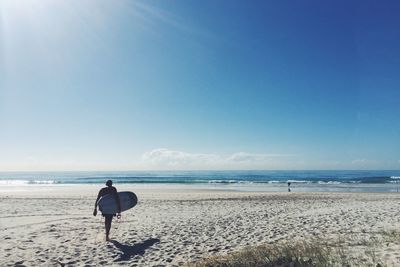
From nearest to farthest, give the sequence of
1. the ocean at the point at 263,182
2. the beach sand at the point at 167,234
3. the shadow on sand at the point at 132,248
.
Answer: the beach sand at the point at 167,234
the shadow on sand at the point at 132,248
the ocean at the point at 263,182

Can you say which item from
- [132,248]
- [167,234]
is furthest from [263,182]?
[132,248]

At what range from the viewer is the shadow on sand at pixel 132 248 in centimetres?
912

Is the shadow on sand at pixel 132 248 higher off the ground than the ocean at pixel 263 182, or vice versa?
the ocean at pixel 263 182

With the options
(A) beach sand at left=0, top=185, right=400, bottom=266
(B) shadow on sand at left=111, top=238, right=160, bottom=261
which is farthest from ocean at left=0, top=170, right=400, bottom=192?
(B) shadow on sand at left=111, top=238, right=160, bottom=261

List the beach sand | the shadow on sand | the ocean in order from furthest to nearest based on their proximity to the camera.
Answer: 1. the ocean
2. the shadow on sand
3. the beach sand

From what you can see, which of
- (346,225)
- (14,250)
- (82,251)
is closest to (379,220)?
(346,225)

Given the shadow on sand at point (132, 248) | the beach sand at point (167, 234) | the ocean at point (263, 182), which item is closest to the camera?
the beach sand at point (167, 234)

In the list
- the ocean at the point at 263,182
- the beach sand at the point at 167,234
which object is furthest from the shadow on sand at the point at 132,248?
the ocean at the point at 263,182

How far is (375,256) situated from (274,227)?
579 cm

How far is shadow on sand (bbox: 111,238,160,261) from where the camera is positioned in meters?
9.12

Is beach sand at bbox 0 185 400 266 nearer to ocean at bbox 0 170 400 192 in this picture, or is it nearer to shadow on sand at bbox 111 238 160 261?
A: shadow on sand at bbox 111 238 160 261

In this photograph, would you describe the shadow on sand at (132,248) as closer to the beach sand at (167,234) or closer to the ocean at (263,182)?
the beach sand at (167,234)

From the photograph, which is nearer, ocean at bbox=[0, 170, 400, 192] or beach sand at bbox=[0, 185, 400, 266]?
beach sand at bbox=[0, 185, 400, 266]

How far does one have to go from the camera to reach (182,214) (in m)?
17.4
